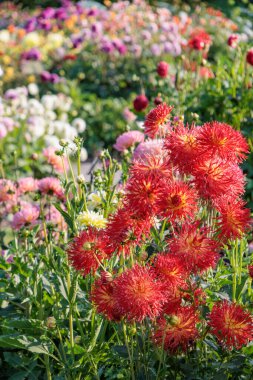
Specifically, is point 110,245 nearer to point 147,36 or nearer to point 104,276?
point 104,276

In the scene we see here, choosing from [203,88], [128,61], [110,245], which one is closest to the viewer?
[110,245]

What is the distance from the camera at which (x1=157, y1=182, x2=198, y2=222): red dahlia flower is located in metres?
1.51

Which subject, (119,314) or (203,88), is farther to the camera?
(203,88)

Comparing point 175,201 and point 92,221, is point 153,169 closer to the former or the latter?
point 175,201

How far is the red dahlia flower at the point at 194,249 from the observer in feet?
4.99

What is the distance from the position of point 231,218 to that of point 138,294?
0.98 ft

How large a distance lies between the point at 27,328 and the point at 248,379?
711mm

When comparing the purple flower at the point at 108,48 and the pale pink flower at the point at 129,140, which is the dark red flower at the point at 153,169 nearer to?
the pale pink flower at the point at 129,140

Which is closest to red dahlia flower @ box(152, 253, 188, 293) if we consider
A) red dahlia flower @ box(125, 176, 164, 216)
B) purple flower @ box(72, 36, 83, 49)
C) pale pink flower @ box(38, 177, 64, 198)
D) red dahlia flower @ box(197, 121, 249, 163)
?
red dahlia flower @ box(125, 176, 164, 216)

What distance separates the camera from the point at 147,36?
316 inches

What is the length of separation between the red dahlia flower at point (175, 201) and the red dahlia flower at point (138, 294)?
0.14m

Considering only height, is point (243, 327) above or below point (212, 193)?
below

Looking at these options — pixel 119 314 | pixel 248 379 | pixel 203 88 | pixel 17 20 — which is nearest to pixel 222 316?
pixel 119 314

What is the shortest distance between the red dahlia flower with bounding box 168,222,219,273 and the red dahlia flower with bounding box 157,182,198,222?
0.05 meters
